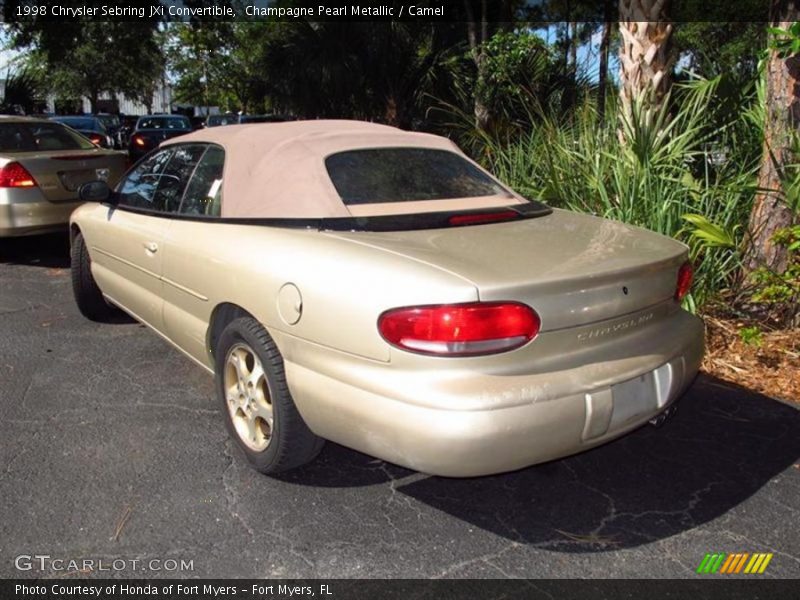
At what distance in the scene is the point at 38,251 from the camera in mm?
8586

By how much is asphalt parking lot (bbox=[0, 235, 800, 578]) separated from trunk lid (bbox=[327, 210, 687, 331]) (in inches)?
34.5

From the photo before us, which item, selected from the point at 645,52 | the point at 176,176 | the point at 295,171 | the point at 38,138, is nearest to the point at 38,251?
the point at 38,138

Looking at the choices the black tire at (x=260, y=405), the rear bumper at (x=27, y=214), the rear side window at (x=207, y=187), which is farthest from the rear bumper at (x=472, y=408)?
the rear bumper at (x=27, y=214)

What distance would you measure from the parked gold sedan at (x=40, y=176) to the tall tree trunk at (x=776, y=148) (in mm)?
6241

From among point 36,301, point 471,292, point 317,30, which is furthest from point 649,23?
point 317,30

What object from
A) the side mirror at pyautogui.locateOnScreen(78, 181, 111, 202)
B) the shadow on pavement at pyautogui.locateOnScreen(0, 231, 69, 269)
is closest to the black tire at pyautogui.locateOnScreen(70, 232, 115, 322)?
the side mirror at pyautogui.locateOnScreen(78, 181, 111, 202)

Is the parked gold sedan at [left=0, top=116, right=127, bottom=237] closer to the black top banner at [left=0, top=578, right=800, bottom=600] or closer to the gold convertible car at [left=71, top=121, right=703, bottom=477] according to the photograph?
the gold convertible car at [left=71, top=121, right=703, bottom=477]

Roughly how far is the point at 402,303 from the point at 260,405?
A: 102 centimetres

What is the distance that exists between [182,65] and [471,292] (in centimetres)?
5647

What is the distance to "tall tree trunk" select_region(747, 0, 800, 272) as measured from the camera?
489 centimetres

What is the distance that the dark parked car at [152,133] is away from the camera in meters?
15.3

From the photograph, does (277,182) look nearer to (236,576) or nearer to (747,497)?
(236,576)

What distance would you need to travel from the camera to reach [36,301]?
20.5 feet

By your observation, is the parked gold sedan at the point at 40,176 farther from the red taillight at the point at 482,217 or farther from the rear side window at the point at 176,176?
the red taillight at the point at 482,217
